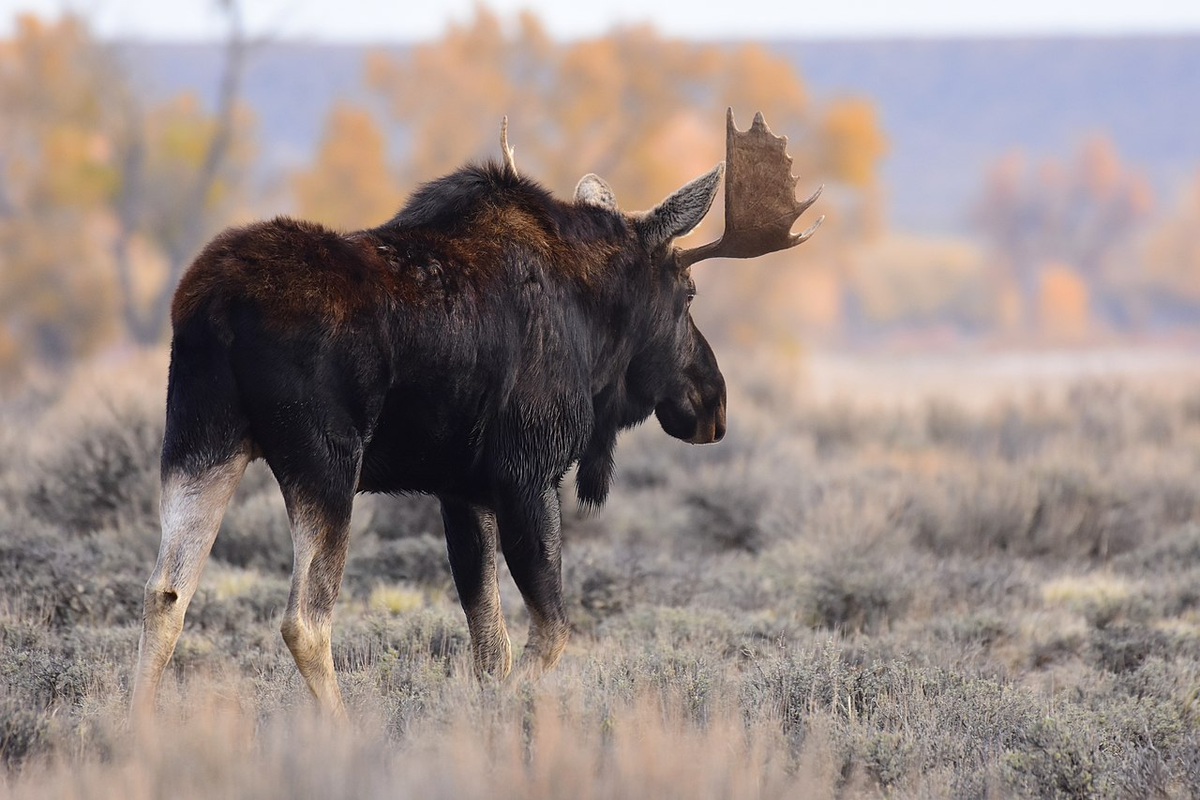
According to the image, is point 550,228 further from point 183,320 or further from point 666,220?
point 183,320

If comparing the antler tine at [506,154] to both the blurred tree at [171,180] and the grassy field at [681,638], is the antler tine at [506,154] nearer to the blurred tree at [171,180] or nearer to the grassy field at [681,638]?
the grassy field at [681,638]

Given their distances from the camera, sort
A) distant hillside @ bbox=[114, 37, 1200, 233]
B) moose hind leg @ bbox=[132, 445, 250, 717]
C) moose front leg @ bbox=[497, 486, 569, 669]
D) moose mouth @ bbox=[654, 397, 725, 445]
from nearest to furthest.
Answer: moose hind leg @ bbox=[132, 445, 250, 717] < moose front leg @ bbox=[497, 486, 569, 669] < moose mouth @ bbox=[654, 397, 725, 445] < distant hillside @ bbox=[114, 37, 1200, 233]

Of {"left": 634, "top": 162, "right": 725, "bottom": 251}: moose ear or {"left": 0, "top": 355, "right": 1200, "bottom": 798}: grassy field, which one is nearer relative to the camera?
{"left": 0, "top": 355, "right": 1200, "bottom": 798}: grassy field

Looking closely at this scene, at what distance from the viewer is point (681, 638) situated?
7.02m

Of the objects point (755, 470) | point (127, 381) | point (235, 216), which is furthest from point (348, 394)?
point (235, 216)

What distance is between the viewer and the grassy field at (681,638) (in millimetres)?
4035

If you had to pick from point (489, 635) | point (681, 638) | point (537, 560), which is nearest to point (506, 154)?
point (537, 560)

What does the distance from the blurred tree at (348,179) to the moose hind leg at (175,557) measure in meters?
31.3

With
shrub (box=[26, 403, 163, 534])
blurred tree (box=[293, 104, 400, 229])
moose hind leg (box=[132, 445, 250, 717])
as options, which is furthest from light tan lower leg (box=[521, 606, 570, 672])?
blurred tree (box=[293, 104, 400, 229])

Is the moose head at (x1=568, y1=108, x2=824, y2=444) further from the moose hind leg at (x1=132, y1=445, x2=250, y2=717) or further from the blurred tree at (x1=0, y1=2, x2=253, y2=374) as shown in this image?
the blurred tree at (x1=0, y1=2, x2=253, y2=374)

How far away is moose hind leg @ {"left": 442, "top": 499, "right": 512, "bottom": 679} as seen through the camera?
18.7 ft

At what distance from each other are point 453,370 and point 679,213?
143 cm

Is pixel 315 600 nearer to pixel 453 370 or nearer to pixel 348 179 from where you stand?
pixel 453 370

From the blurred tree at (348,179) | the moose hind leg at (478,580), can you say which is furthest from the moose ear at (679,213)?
the blurred tree at (348,179)
